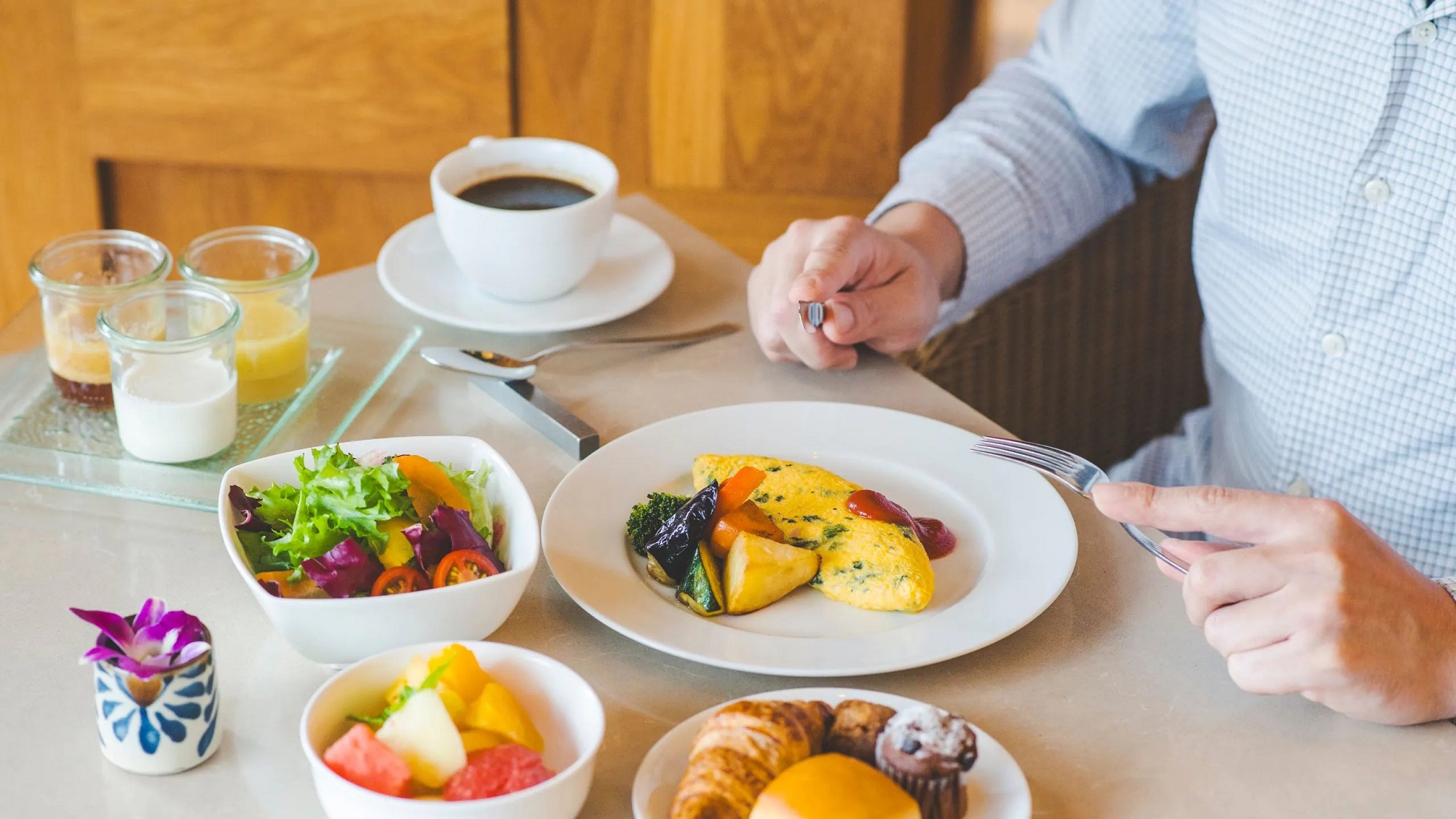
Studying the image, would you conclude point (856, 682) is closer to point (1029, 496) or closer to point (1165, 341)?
point (1029, 496)

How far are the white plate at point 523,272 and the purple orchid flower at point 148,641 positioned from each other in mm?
586

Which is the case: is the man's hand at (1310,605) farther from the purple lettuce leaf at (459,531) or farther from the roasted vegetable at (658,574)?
the purple lettuce leaf at (459,531)

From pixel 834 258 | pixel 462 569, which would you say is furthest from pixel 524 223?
pixel 462 569

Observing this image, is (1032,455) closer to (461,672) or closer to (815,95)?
(461,672)

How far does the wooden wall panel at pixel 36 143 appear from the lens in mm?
2717

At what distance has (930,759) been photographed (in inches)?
27.7

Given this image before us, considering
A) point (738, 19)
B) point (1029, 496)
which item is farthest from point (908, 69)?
point (1029, 496)

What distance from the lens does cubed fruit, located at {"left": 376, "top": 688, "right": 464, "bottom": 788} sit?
2.29ft

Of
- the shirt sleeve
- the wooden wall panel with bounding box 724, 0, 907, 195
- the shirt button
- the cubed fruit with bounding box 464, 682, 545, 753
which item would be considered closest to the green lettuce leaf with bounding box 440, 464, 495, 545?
the cubed fruit with bounding box 464, 682, 545, 753

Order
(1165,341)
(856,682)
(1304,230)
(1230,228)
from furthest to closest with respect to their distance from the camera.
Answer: (1165,341) < (1230,228) < (1304,230) < (856,682)

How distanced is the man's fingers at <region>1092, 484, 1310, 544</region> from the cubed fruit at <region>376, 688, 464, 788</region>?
1.48 ft

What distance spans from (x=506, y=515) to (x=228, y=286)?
43cm

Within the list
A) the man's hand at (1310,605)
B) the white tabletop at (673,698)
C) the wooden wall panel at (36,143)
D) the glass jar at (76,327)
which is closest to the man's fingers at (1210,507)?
the man's hand at (1310,605)

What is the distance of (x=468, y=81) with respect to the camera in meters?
2.73
